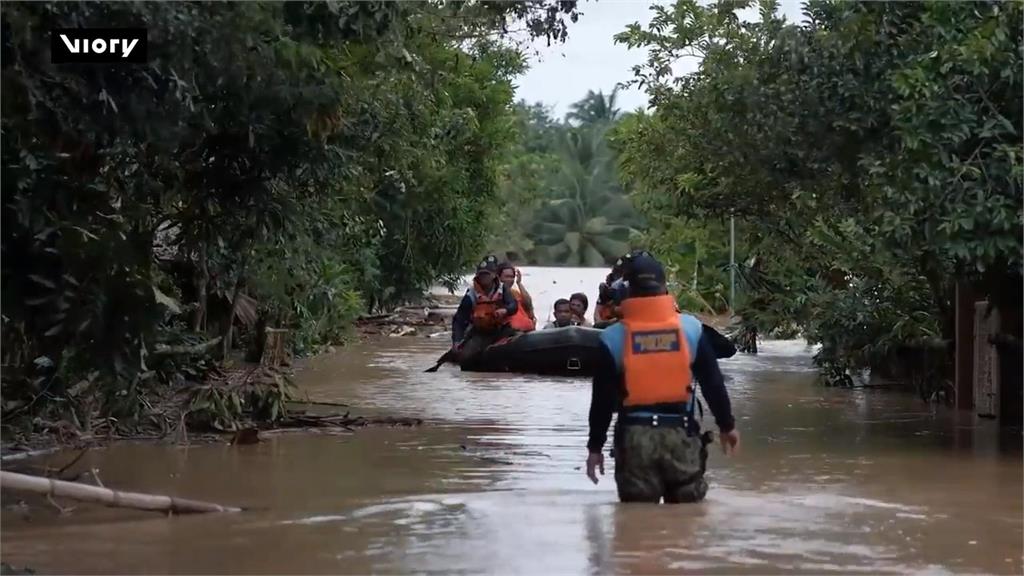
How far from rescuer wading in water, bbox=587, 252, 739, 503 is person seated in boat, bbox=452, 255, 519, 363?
461 inches

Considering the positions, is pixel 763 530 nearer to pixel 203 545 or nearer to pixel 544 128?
pixel 203 545

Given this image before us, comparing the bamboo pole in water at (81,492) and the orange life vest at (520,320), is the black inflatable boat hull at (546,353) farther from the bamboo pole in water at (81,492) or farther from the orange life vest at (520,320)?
the bamboo pole in water at (81,492)

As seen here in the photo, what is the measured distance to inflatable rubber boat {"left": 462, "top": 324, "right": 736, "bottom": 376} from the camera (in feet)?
65.8

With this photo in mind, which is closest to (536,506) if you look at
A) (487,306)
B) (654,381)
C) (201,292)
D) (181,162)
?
(654,381)

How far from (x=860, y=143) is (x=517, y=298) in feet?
28.0

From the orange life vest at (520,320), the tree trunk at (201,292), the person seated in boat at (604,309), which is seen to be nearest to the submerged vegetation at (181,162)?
the tree trunk at (201,292)

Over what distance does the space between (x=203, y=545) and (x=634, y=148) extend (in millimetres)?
14203

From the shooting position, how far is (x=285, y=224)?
14109mm

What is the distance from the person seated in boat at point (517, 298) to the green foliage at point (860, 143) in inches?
91.9

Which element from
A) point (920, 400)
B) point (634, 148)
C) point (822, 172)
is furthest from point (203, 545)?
point (634, 148)

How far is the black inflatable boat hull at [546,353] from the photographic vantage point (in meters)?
20.1

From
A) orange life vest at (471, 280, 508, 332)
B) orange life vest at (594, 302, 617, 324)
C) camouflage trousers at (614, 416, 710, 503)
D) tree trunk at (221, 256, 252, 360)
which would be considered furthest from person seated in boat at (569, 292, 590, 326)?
camouflage trousers at (614, 416, 710, 503)

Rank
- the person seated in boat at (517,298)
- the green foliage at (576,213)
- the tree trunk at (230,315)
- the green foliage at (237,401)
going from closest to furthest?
the green foliage at (237,401)
the tree trunk at (230,315)
the person seated in boat at (517,298)
the green foliage at (576,213)

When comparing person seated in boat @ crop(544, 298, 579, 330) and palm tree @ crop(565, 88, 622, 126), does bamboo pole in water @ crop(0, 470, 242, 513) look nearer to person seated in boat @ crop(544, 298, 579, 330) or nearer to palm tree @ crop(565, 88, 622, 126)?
person seated in boat @ crop(544, 298, 579, 330)
